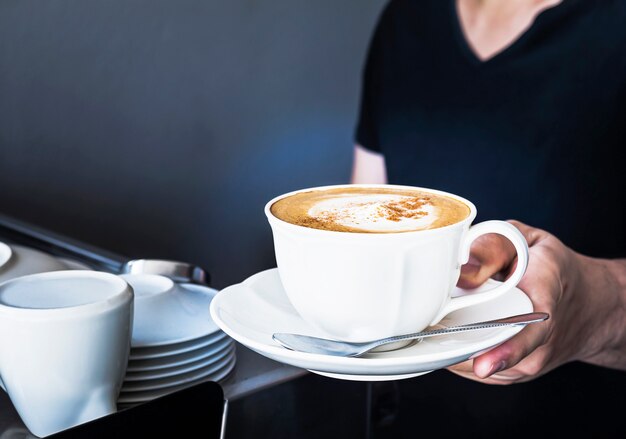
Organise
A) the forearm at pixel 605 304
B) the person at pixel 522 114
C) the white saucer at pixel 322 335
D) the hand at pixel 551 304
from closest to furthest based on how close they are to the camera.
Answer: the white saucer at pixel 322 335 < the hand at pixel 551 304 < the forearm at pixel 605 304 < the person at pixel 522 114

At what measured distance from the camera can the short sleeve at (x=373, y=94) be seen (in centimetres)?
168

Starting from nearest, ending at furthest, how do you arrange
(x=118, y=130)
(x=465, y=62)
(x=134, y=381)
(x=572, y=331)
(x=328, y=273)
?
(x=328, y=273) < (x=134, y=381) < (x=572, y=331) < (x=465, y=62) < (x=118, y=130)

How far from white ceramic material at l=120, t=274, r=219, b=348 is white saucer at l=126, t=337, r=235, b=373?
18mm

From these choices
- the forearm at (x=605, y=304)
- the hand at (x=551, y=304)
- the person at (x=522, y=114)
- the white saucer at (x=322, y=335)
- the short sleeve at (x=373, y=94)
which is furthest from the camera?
the short sleeve at (x=373, y=94)

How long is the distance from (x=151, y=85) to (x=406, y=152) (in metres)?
0.78

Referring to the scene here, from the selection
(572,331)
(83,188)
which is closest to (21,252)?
(572,331)

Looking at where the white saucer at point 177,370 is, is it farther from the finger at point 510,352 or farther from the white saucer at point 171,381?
the finger at point 510,352

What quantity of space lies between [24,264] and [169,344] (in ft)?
0.59

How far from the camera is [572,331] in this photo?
0.80 metres

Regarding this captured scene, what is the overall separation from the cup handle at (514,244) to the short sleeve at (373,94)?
1.12 meters

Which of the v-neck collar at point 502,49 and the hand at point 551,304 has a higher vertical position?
the v-neck collar at point 502,49

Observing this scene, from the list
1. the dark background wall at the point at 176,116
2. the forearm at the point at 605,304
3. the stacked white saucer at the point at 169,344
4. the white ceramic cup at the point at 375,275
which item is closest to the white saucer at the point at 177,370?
the stacked white saucer at the point at 169,344

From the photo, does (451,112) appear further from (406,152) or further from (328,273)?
(328,273)

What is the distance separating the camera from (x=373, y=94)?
5.57 ft
